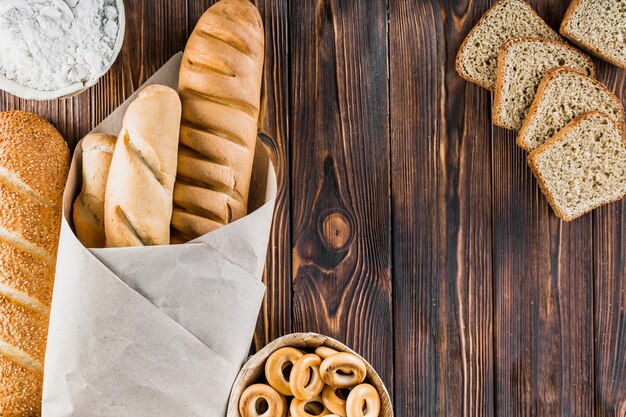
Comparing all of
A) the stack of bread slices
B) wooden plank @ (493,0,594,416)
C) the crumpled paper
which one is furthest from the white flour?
wooden plank @ (493,0,594,416)

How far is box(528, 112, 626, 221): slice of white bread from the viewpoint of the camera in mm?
1338

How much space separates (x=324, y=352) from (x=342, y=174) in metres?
0.42

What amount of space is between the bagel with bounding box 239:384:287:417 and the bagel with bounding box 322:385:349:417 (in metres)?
0.09

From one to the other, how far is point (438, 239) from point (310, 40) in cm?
57

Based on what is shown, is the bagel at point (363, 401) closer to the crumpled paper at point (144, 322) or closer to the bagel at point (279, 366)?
the bagel at point (279, 366)

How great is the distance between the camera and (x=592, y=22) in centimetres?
135

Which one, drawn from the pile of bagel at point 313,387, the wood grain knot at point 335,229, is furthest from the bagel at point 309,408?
the wood grain knot at point 335,229

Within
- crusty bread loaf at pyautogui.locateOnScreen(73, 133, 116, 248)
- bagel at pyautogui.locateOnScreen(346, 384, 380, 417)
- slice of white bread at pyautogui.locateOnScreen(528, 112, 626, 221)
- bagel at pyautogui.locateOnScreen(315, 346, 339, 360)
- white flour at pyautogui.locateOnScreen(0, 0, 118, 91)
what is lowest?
bagel at pyautogui.locateOnScreen(346, 384, 380, 417)

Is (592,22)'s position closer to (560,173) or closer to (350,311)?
(560,173)

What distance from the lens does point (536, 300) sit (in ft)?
4.62

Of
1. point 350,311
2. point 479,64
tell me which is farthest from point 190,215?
point 479,64

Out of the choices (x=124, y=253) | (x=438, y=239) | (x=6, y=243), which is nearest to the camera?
(x=124, y=253)

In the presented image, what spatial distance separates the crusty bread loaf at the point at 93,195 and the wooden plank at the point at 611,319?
1.16m

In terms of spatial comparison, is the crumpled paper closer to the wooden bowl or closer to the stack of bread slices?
the wooden bowl
